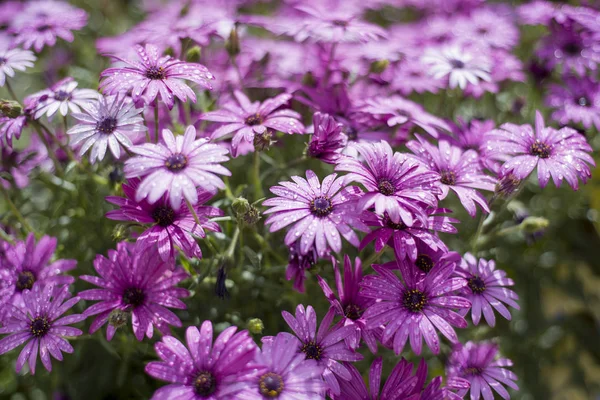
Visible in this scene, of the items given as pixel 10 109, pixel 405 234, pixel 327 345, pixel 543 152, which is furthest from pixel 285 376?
pixel 10 109

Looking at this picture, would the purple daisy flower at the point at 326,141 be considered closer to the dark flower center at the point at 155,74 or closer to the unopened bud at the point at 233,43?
the dark flower center at the point at 155,74

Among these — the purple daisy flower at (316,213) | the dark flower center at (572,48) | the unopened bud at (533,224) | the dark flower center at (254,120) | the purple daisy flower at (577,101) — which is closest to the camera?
the purple daisy flower at (316,213)

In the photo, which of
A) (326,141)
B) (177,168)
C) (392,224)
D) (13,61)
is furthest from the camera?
(13,61)

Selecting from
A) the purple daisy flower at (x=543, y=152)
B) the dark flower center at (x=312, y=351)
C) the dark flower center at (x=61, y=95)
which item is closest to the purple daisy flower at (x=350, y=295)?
the dark flower center at (x=312, y=351)

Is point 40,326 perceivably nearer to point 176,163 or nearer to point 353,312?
point 176,163

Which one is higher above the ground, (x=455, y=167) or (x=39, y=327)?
(x=455, y=167)

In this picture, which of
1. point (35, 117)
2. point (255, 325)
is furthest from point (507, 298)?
point (35, 117)
